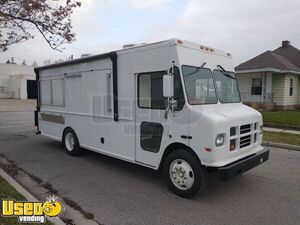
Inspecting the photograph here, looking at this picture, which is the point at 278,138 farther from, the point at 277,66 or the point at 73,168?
the point at 277,66

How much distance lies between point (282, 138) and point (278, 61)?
44.8 ft

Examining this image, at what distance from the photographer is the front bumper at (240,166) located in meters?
4.45

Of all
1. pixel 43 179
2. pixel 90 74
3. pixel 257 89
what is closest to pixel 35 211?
pixel 43 179

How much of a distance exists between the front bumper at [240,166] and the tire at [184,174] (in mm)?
345

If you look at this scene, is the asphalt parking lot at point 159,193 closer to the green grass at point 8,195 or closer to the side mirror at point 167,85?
the green grass at point 8,195

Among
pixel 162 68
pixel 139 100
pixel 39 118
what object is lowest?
pixel 39 118

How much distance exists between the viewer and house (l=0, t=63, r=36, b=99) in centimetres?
4844

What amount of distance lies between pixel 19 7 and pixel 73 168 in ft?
16.2

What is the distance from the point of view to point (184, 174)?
4.81 metres

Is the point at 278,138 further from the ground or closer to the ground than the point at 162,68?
closer to the ground

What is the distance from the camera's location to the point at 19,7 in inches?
307

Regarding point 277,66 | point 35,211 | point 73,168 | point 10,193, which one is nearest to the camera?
point 35,211

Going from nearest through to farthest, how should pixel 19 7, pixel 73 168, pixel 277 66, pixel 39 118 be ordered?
pixel 73 168, pixel 19 7, pixel 39 118, pixel 277 66

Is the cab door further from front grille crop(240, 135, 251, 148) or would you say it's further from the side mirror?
front grille crop(240, 135, 251, 148)
